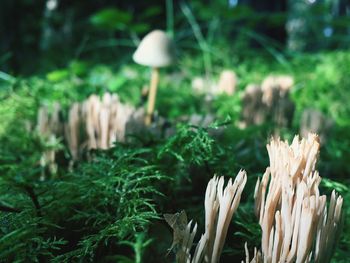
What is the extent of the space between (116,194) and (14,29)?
414cm

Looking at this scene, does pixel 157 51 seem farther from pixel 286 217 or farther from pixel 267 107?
pixel 286 217

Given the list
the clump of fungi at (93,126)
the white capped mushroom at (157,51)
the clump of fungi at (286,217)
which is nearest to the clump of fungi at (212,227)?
the clump of fungi at (286,217)

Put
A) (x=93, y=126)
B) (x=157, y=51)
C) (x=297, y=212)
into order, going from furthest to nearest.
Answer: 1. (x=157, y=51)
2. (x=93, y=126)
3. (x=297, y=212)

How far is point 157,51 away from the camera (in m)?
2.09

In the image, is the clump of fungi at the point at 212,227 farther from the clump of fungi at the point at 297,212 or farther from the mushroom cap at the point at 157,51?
the mushroom cap at the point at 157,51

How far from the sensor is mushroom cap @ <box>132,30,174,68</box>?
209cm

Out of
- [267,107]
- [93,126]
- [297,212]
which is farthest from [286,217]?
[267,107]

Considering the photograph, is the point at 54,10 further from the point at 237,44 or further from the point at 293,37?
the point at 293,37

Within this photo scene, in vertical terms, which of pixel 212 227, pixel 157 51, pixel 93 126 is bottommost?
pixel 212 227

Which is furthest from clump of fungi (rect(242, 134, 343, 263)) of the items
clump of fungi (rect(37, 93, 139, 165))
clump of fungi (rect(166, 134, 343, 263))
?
clump of fungi (rect(37, 93, 139, 165))

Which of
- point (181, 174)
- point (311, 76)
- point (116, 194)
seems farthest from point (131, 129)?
point (311, 76)

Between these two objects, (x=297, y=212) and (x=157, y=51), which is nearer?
(x=297, y=212)

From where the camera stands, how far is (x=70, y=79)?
276 cm

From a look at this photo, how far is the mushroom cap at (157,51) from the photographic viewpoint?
2094 millimetres
